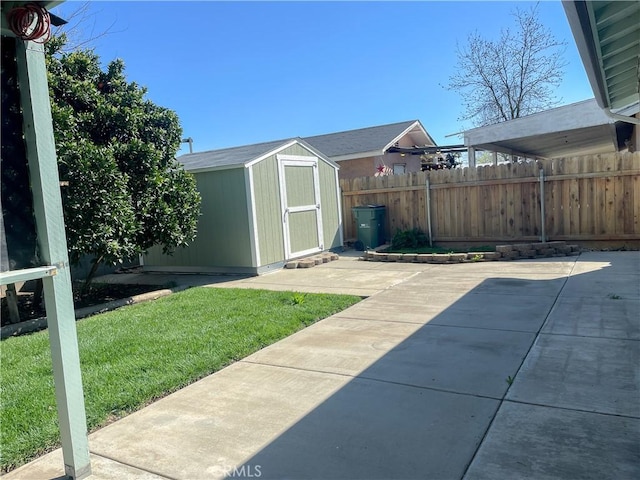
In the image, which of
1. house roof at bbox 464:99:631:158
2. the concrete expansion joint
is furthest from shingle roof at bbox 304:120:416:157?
the concrete expansion joint

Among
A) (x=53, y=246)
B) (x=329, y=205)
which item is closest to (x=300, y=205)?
(x=329, y=205)

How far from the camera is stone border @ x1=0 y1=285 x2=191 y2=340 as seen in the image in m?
6.06

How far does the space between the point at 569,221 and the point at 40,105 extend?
1029 cm

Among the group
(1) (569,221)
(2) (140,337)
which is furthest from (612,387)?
(1) (569,221)

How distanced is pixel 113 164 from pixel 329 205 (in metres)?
6.09

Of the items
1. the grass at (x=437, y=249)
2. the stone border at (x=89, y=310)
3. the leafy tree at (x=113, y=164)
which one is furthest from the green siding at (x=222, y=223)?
the grass at (x=437, y=249)

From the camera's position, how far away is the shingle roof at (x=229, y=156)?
30.9 ft

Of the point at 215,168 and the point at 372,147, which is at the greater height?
the point at 372,147

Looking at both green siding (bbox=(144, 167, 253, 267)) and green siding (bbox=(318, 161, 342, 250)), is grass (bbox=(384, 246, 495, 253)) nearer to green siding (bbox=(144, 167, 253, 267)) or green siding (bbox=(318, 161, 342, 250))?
green siding (bbox=(318, 161, 342, 250))

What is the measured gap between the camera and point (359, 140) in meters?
19.4

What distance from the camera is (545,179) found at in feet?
33.6

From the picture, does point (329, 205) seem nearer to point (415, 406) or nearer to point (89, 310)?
point (89, 310)

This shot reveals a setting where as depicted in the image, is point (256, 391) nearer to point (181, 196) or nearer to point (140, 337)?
point (140, 337)

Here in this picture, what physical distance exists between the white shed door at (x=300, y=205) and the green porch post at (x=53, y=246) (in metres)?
7.47
